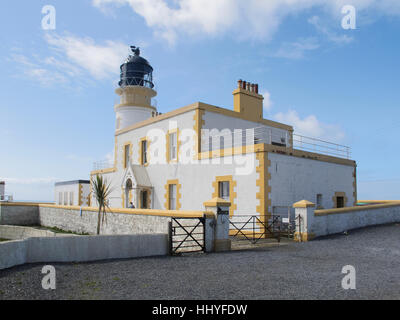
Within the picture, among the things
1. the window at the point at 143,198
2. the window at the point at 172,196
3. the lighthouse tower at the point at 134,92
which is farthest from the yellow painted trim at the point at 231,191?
the lighthouse tower at the point at 134,92

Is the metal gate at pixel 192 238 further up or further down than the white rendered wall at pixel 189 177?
further down

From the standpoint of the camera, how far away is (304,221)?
13148 mm

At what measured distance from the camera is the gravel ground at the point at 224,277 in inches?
238

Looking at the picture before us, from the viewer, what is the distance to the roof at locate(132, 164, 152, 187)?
2038 centimetres

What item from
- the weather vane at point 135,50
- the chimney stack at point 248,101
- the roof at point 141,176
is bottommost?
the roof at point 141,176

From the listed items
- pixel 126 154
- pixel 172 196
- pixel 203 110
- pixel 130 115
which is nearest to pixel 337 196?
pixel 203 110

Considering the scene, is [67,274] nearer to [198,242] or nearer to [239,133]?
[198,242]

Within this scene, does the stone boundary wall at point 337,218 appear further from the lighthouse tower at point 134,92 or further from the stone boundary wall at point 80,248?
the lighthouse tower at point 134,92

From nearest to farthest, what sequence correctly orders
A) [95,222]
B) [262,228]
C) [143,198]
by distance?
[262,228]
[95,222]
[143,198]

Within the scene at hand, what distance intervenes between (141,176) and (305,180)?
9819 mm

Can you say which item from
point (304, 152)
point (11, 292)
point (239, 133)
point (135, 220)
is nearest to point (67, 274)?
point (11, 292)

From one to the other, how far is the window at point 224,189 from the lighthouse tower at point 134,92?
46.8 ft

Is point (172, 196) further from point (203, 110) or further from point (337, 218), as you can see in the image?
point (337, 218)

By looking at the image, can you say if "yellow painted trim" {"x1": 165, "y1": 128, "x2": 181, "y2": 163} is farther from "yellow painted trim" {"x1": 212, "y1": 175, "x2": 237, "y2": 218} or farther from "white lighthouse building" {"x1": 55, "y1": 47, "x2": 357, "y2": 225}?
"yellow painted trim" {"x1": 212, "y1": 175, "x2": 237, "y2": 218}
